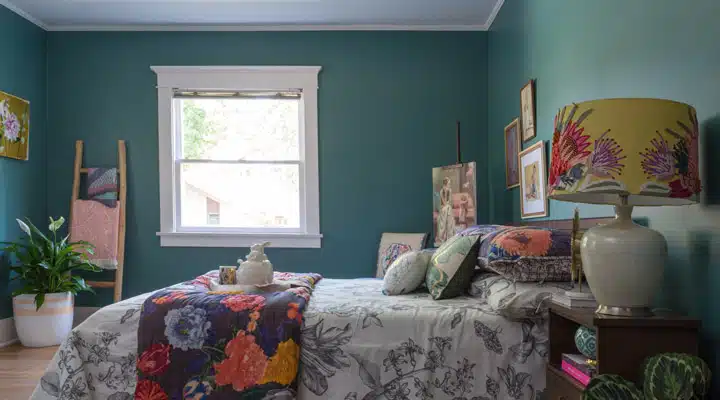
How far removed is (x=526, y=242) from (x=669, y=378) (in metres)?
1.01

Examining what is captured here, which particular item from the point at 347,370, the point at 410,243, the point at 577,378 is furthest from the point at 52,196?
the point at 577,378

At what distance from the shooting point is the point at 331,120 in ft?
17.9

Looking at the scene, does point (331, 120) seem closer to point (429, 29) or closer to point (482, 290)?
point (429, 29)

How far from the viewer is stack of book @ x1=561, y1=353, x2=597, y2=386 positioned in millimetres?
1995

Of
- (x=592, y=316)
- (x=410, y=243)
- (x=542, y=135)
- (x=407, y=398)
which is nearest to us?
(x=592, y=316)

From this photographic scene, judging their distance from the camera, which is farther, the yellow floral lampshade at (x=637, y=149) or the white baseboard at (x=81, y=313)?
the white baseboard at (x=81, y=313)

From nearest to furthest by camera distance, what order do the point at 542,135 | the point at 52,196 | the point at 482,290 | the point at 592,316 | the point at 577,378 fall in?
the point at 592,316
the point at 577,378
the point at 482,290
the point at 542,135
the point at 52,196

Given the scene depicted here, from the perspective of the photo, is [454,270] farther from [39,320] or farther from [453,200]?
[39,320]

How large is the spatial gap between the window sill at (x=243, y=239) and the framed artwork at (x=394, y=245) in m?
0.56

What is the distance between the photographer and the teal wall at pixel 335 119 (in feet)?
17.9

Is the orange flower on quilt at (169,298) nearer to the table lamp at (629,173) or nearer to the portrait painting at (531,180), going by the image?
the table lamp at (629,173)

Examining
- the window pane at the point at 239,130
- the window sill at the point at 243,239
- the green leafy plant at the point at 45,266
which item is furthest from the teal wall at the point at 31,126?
the window pane at the point at 239,130

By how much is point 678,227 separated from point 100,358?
2189 millimetres

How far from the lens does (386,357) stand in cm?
246
